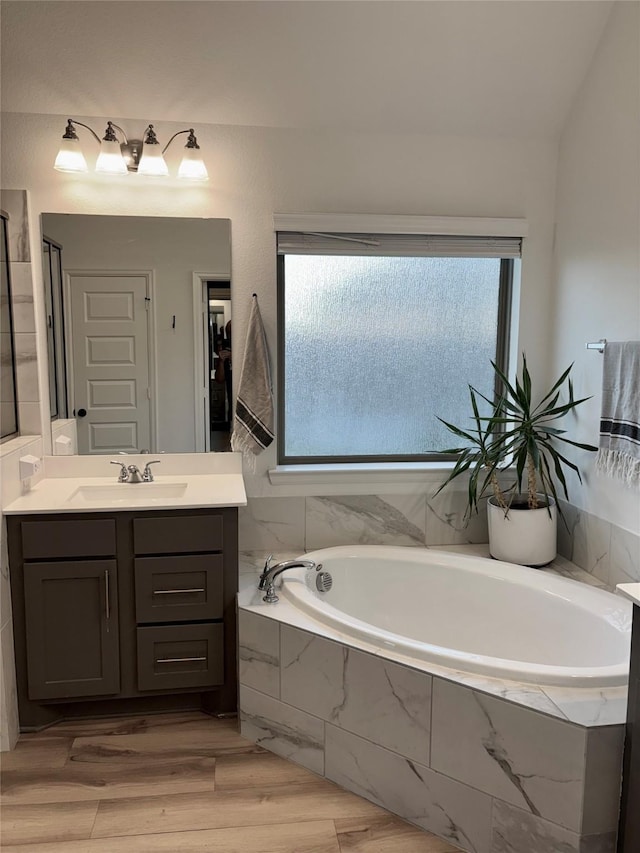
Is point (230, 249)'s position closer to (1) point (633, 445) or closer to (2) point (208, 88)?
(2) point (208, 88)

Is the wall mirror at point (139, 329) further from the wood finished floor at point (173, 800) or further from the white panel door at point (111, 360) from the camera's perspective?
the wood finished floor at point (173, 800)

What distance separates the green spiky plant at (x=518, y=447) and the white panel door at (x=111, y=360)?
1.35m

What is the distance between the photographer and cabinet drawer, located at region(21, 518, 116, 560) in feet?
7.73

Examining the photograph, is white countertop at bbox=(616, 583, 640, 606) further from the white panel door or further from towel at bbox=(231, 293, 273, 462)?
the white panel door

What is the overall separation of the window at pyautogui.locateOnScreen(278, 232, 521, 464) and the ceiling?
589 mm

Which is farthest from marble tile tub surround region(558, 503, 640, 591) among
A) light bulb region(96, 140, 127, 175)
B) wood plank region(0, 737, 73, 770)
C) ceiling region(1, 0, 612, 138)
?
light bulb region(96, 140, 127, 175)

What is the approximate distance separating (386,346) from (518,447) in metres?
0.76

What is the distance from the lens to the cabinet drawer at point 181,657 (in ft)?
8.11

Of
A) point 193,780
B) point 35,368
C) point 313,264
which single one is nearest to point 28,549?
point 35,368

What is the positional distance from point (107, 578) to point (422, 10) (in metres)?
2.36

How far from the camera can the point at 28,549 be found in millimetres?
2357

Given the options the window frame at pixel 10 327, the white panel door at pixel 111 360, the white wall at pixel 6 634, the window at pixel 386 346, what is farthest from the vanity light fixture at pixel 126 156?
the white wall at pixel 6 634

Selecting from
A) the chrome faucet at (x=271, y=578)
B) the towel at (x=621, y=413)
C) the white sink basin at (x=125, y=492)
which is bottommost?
the chrome faucet at (x=271, y=578)

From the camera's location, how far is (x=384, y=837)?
1.96m
